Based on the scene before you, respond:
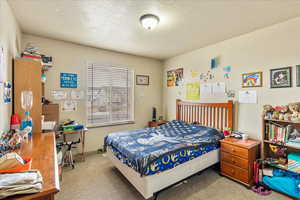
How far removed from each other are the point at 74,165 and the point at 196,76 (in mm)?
3319

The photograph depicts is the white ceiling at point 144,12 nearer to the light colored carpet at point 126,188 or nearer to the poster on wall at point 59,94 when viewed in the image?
the poster on wall at point 59,94

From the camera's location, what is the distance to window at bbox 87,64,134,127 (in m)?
3.45

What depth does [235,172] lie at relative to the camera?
232 centimetres

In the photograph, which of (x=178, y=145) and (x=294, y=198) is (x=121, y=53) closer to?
(x=178, y=145)

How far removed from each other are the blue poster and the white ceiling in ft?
2.44

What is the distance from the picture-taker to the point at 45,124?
7.75ft

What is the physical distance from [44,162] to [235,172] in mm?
2615

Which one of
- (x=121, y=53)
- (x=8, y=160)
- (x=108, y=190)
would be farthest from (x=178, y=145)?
(x=121, y=53)

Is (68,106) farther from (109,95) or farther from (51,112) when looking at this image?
(109,95)

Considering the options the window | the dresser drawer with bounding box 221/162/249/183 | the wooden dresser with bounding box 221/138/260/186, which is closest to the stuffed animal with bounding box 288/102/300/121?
the wooden dresser with bounding box 221/138/260/186

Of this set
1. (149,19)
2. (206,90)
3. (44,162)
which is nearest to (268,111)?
(206,90)

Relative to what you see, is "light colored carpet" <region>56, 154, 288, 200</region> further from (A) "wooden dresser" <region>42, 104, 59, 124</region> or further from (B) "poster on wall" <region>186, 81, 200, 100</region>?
(B) "poster on wall" <region>186, 81, 200, 100</region>

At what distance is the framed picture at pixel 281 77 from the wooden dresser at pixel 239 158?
3.28 ft

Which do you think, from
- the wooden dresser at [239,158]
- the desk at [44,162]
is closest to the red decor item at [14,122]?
the desk at [44,162]
